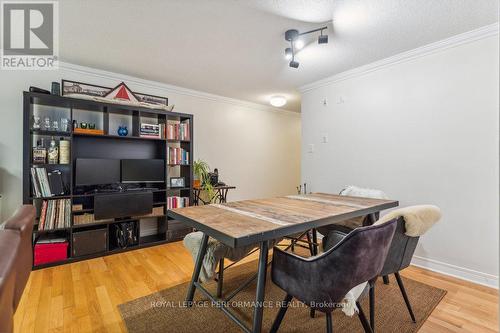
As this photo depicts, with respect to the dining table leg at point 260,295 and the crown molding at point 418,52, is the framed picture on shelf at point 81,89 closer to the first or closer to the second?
the dining table leg at point 260,295

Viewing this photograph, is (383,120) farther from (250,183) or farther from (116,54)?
(116,54)

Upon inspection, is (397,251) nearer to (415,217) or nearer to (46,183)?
(415,217)

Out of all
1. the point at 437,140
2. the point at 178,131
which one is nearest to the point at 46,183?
the point at 178,131

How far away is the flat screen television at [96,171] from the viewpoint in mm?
2829

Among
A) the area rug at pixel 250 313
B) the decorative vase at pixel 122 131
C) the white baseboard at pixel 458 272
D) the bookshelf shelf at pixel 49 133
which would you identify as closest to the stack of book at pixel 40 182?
the bookshelf shelf at pixel 49 133

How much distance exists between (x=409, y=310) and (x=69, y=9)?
346 cm

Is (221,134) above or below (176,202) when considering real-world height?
above

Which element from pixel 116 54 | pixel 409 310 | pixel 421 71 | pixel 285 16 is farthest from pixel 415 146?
pixel 116 54

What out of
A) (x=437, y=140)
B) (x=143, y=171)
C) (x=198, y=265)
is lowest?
(x=198, y=265)

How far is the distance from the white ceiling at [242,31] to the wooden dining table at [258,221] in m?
1.58

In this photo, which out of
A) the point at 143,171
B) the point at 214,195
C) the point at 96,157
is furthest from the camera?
the point at 214,195

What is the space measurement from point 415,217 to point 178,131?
2.97 meters

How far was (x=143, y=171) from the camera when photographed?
3256mm

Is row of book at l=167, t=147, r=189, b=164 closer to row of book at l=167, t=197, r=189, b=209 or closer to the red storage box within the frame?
row of book at l=167, t=197, r=189, b=209
